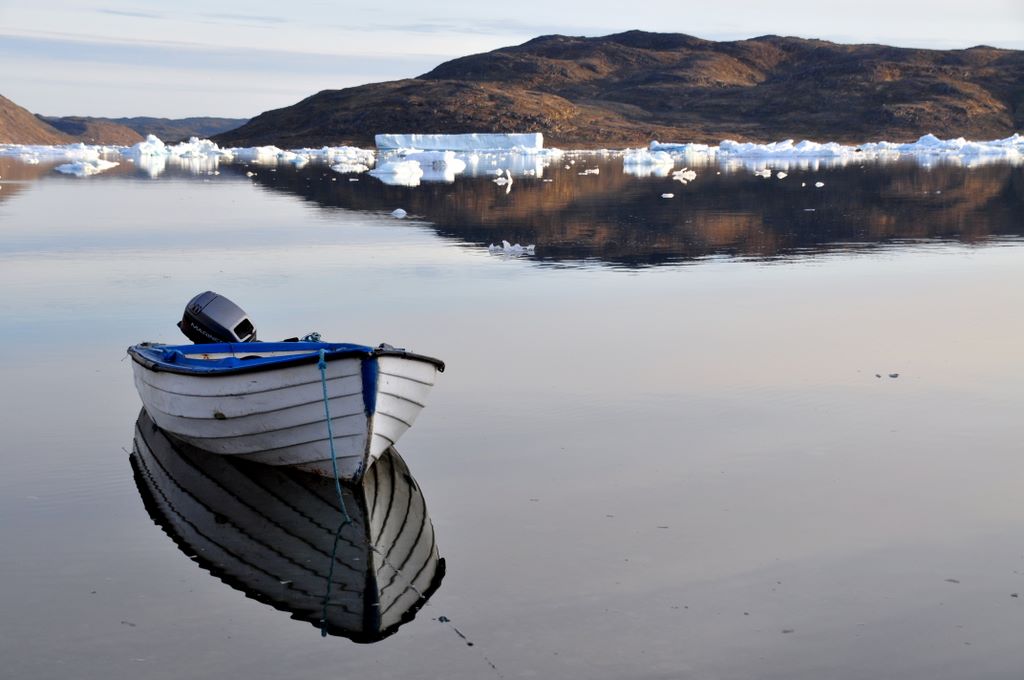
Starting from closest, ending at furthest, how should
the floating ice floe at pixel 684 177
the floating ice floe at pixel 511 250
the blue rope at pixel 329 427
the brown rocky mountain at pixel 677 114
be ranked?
the blue rope at pixel 329 427
the floating ice floe at pixel 511 250
the floating ice floe at pixel 684 177
the brown rocky mountain at pixel 677 114

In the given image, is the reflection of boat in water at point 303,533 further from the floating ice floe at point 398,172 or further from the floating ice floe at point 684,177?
the floating ice floe at point 398,172

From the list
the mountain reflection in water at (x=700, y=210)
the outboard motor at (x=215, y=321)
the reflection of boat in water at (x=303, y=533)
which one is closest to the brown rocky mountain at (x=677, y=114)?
the mountain reflection in water at (x=700, y=210)

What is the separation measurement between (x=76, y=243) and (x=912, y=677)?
21942 millimetres

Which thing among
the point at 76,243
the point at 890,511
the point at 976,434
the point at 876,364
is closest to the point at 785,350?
the point at 876,364

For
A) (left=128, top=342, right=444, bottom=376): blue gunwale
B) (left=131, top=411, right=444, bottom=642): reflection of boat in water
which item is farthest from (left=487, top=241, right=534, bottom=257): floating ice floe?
(left=131, top=411, right=444, bottom=642): reflection of boat in water

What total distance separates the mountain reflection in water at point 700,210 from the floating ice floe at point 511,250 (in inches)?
13.2

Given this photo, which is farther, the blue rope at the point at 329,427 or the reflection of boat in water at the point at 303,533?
the blue rope at the point at 329,427

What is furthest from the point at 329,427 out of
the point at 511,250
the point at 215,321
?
the point at 511,250

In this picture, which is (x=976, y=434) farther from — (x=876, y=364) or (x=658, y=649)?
(x=658, y=649)

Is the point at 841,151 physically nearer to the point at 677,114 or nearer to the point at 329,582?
the point at 677,114

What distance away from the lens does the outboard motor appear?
10.3m

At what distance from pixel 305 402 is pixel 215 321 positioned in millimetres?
2205

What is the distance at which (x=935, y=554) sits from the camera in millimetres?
6969

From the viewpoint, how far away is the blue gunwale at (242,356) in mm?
8234
